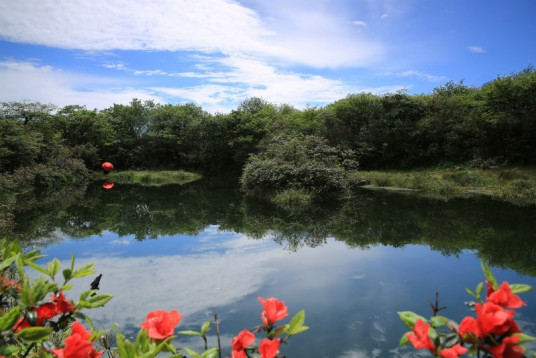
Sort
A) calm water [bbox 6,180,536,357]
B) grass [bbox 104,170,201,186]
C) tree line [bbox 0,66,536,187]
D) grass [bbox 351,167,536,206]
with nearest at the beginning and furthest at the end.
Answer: calm water [bbox 6,180,536,357], grass [bbox 351,167,536,206], tree line [bbox 0,66,536,187], grass [bbox 104,170,201,186]

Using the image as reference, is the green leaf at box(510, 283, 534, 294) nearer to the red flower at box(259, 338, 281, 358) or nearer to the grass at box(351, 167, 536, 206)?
the red flower at box(259, 338, 281, 358)

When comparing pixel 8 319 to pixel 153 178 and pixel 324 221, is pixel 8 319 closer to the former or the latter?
pixel 324 221

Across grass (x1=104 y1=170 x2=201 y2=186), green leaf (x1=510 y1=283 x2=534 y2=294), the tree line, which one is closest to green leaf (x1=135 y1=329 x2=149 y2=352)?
green leaf (x1=510 y1=283 x2=534 y2=294)

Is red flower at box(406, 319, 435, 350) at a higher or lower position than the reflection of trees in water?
higher

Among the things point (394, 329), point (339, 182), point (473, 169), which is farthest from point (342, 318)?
point (473, 169)

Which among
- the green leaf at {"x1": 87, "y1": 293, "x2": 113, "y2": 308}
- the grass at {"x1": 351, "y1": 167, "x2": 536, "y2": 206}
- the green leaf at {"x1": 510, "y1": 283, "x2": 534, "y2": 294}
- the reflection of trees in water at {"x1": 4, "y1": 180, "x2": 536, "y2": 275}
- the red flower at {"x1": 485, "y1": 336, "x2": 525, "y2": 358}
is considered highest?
the green leaf at {"x1": 510, "y1": 283, "x2": 534, "y2": 294}

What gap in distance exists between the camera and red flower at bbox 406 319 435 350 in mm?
949

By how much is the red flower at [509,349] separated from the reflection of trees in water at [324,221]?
563 cm

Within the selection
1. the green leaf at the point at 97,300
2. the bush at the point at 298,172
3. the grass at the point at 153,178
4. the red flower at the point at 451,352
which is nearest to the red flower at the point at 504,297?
the red flower at the point at 451,352

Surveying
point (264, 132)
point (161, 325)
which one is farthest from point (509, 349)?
point (264, 132)

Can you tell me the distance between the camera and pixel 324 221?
9641mm

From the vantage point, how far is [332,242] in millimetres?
7480

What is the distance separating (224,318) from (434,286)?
292cm

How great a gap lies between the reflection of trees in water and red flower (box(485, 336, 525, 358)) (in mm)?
5632
